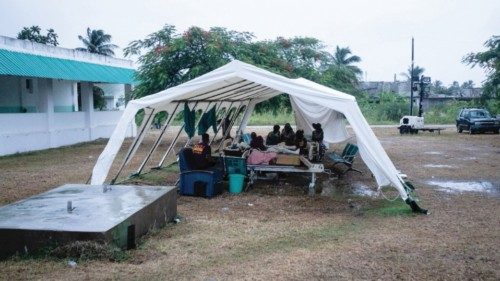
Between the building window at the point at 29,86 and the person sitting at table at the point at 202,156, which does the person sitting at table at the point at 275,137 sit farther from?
the building window at the point at 29,86

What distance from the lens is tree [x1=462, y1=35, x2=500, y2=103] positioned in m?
26.7

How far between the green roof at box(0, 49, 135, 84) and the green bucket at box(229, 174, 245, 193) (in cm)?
1098

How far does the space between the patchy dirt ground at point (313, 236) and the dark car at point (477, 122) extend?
16782 millimetres

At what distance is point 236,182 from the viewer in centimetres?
1024

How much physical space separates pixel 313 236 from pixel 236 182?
3612 millimetres

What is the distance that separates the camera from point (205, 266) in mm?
5590

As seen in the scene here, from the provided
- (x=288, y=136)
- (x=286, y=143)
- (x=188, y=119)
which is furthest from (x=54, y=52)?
(x=286, y=143)

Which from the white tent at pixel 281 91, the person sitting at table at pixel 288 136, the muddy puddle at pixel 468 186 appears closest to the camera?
the white tent at pixel 281 91

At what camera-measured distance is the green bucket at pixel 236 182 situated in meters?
10.2

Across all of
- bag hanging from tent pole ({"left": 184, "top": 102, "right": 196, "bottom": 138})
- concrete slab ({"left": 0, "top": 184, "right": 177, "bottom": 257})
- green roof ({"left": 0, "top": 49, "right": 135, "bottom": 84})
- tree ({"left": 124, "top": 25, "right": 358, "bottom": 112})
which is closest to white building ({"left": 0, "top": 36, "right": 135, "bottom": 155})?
green roof ({"left": 0, "top": 49, "right": 135, "bottom": 84})

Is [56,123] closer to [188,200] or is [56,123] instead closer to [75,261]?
[188,200]

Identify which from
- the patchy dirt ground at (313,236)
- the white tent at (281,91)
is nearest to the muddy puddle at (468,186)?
the patchy dirt ground at (313,236)

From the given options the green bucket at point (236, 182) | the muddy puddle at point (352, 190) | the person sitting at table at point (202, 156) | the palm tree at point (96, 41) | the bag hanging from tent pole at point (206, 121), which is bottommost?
the muddy puddle at point (352, 190)

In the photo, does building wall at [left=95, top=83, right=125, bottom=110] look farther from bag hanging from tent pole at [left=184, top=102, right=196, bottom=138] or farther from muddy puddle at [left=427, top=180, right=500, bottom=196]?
muddy puddle at [left=427, top=180, right=500, bottom=196]
